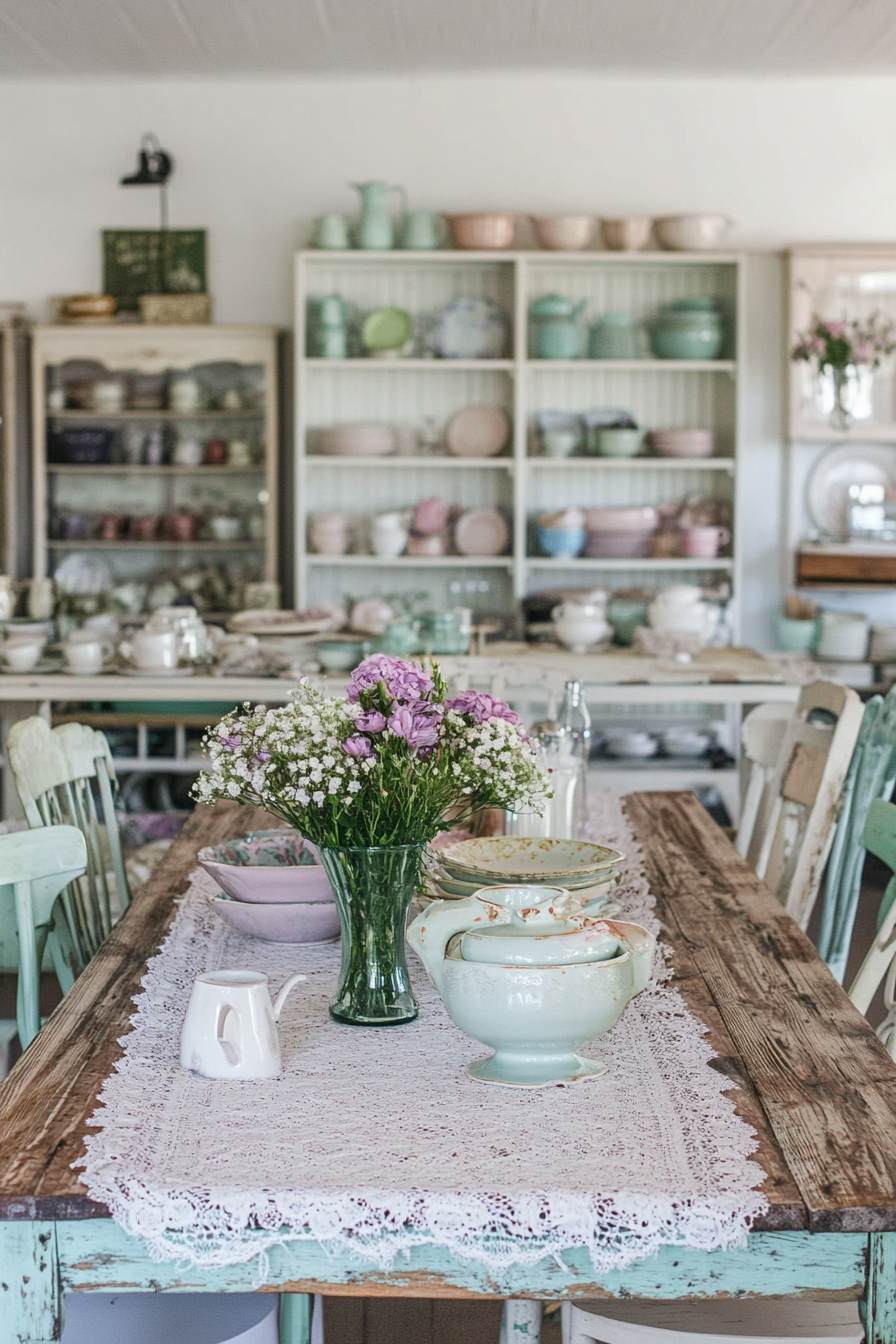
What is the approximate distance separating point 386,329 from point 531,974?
441 cm

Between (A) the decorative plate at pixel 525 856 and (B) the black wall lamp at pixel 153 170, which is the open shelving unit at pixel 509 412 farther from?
(A) the decorative plate at pixel 525 856

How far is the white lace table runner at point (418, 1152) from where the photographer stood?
44.7 inches

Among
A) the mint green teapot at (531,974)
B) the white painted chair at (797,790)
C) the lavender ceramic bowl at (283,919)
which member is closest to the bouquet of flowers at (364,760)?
the mint green teapot at (531,974)

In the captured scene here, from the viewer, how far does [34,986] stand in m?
1.83

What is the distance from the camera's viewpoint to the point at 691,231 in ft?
17.2

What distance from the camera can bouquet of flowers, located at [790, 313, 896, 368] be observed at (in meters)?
5.25

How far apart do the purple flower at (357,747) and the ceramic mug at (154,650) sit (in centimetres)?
247

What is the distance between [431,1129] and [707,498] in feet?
14.8

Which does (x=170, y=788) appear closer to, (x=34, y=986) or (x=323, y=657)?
(x=323, y=657)

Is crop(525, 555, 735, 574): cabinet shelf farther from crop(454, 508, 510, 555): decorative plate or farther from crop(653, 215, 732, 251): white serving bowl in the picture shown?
crop(653, 215, 732, 251): white serving bowl

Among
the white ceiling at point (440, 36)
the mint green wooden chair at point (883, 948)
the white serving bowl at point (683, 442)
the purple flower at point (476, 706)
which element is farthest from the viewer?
the white serving bowl at point (683, 442)

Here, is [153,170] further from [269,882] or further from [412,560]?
[269,882]

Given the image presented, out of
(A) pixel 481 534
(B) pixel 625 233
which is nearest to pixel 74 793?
(A) pixel 481 534

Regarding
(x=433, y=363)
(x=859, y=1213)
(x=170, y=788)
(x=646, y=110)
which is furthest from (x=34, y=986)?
(x=646, y=110)
